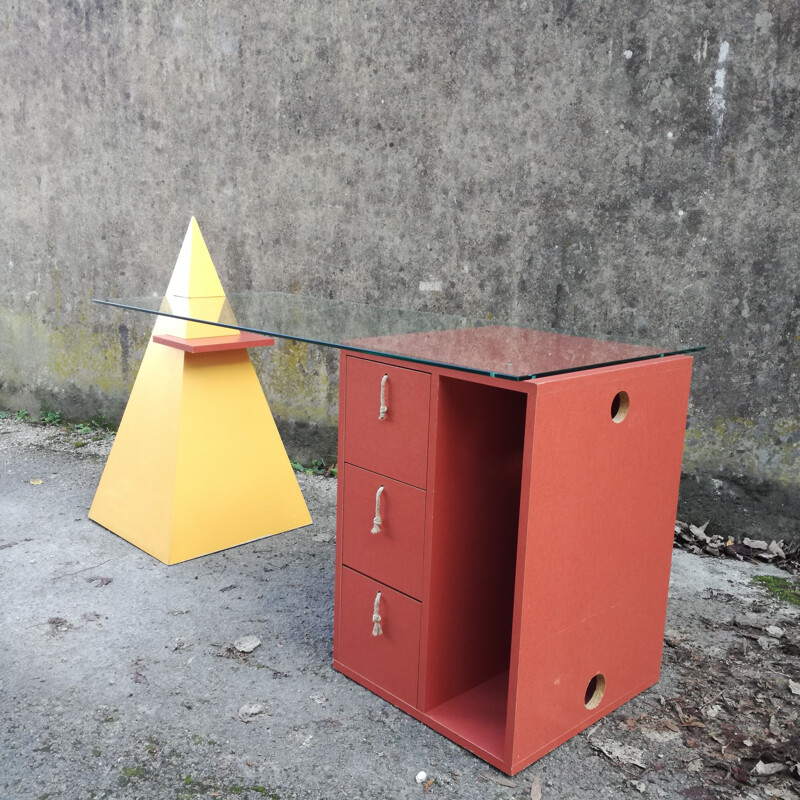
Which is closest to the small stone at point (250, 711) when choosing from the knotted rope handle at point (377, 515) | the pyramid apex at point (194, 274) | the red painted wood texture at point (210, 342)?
the knotted rope handle at point (377, 515)

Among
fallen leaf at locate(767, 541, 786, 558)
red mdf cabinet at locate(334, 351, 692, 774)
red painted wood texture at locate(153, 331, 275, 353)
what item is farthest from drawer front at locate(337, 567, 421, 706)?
fallen leaf at locate(767, 541, 786, 558)

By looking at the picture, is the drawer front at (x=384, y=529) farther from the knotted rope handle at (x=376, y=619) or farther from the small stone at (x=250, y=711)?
the small stone at (x=250, y=711)

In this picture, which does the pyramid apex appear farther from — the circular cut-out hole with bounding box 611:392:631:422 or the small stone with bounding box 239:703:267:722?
the circular cut-out hole with bounding box 611:392:631:422

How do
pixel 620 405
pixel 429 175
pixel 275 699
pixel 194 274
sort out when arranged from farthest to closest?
1. pixel 429 175
2. pixel 194 274
3. pixel 275 699
4. pixel 620 405

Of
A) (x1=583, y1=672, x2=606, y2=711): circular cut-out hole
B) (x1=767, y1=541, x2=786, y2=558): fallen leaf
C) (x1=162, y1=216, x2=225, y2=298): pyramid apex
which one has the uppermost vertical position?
(x1=162, y1=216, x2=225, y2=298): pyramid apex

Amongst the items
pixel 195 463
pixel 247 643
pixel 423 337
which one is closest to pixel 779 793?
pixel 423 337

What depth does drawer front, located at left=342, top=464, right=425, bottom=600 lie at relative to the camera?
2473 mm

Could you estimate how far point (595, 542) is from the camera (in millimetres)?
2406

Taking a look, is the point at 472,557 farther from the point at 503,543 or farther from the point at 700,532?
the point at 700,532

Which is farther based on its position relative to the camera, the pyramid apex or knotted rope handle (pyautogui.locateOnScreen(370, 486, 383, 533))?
the pyramid apex

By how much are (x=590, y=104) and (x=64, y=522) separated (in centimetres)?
326

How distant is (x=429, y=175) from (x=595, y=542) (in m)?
2.48

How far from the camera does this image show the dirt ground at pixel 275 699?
2252 millimetres

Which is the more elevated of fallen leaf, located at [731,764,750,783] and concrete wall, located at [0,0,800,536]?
concrete wall, located at [0,0,800,536]
